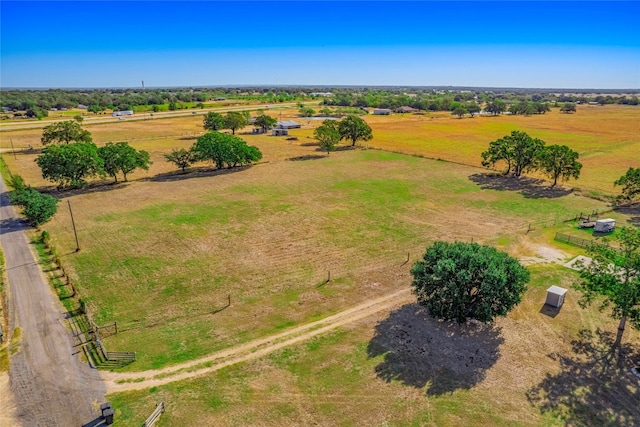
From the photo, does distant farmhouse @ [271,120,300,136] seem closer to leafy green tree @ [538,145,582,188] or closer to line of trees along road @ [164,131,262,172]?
line of trees along road @ [164,131,262,172]

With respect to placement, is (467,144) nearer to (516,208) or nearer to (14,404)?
(516,208)

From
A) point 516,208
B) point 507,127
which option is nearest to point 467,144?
point 507,127

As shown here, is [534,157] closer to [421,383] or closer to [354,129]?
[354,129]

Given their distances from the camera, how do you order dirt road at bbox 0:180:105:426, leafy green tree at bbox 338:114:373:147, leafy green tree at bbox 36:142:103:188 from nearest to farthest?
dirt road at bbox 0:180:105:426 → leafy green tree at bbox 36:142:103:188 → leafy green tree at bbox 338:114:373:147

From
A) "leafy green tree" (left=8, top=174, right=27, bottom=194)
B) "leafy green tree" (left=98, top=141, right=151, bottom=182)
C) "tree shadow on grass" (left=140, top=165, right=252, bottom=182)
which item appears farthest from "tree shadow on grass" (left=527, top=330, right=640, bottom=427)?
"leafy green tree" (left=8, top=174, right=27, bottom=194)

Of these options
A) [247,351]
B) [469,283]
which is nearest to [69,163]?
[247,351]

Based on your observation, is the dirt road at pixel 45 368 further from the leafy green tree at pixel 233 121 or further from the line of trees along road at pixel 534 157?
the leafy green tree at pixel 233 121
